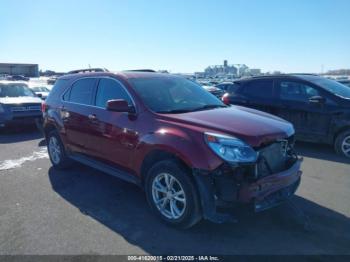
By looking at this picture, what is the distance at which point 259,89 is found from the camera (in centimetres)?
827

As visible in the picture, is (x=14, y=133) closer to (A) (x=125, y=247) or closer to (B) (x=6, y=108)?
(B) (x=6, y=108)

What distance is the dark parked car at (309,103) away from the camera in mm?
6754

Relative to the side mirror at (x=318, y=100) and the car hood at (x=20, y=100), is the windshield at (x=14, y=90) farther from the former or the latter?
the side mirror at (x=318, y=100)

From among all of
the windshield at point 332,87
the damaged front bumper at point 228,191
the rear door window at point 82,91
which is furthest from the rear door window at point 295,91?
the rear door window at point 82,91

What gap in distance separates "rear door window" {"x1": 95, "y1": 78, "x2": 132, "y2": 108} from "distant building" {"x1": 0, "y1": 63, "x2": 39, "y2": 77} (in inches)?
2771

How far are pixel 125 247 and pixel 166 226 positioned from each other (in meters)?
0.61

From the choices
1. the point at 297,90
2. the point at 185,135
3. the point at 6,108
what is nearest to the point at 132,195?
the point at 185,135

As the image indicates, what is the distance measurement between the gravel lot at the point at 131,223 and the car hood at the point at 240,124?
2.73 ft

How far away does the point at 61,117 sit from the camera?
5578 millimetres

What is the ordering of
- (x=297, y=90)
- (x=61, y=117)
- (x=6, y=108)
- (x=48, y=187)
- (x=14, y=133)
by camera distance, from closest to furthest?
(x=48, y=187) → (x=61, y=117) → (x=297, y=90) → (x=6, y=108) → (x=14, y=133)

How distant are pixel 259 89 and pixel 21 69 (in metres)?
71.5

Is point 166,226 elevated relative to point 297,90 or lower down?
lower down

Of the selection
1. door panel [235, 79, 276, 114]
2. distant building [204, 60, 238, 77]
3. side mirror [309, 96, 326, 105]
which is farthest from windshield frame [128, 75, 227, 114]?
distant building [204, 60, 238, 77]

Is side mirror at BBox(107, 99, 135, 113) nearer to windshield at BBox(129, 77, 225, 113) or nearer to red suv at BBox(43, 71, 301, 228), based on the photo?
red suv at BBox(43, 71, 301, 228)
